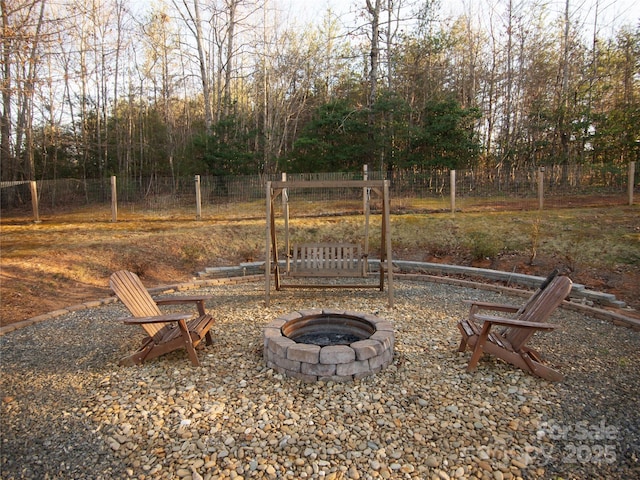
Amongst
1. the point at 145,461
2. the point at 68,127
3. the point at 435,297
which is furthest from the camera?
the point at 68,127

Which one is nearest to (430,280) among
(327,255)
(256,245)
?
(327,255)

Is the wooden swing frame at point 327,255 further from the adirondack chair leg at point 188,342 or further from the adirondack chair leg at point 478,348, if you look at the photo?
the adirondack chair leg at point 188,342

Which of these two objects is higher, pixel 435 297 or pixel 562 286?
pixel 562 286

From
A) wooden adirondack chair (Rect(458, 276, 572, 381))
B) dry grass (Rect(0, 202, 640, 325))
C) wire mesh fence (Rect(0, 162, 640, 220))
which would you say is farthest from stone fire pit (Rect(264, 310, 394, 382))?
wire mesh fence (Rect(0, 162, 640, 220))

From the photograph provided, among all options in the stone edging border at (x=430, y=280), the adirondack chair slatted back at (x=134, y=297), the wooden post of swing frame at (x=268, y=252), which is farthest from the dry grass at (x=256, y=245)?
the wooden post of swing frame at (x=268, y=252)

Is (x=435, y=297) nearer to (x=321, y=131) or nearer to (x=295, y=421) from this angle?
(x=295, y=421)

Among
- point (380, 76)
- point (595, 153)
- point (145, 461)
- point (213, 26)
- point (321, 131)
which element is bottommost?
point (145, 461)

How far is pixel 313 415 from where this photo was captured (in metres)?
3.08

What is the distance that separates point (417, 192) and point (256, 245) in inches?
244

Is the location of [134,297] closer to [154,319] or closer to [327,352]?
[154,319]

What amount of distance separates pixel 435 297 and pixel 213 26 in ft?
66.5

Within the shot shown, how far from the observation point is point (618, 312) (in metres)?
5.52

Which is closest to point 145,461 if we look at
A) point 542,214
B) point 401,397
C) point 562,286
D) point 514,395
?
point 401,397

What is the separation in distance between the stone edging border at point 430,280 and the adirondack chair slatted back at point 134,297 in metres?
2.11
